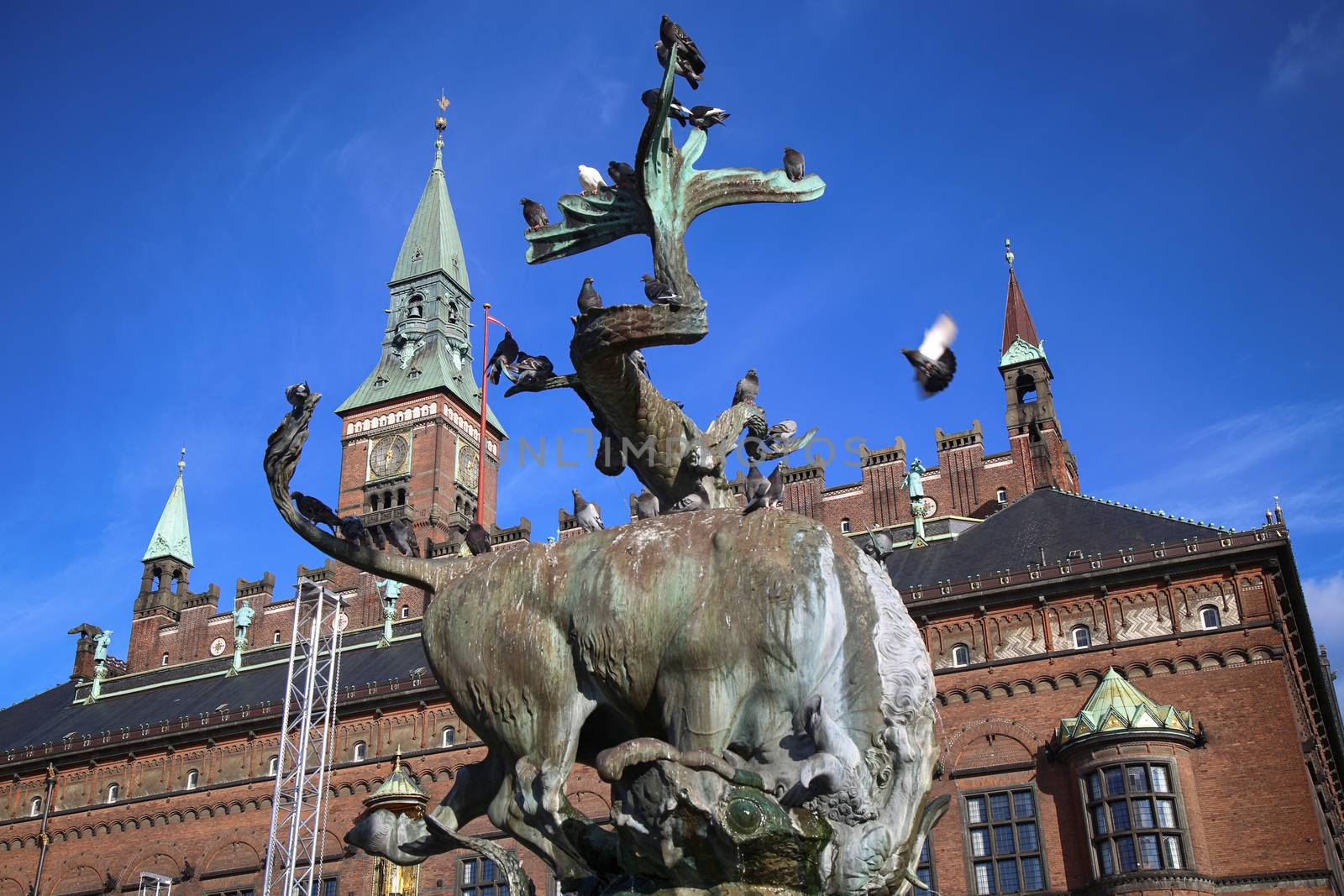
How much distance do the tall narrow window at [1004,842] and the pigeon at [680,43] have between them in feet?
88.1

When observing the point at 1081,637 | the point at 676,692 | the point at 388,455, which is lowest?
the point at 676,692

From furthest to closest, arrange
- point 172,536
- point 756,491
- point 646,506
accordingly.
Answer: point 172,536 < point 646,506 < point 756,491

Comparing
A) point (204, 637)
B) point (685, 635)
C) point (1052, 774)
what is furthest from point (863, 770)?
point (204, 637)

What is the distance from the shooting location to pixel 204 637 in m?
63.3

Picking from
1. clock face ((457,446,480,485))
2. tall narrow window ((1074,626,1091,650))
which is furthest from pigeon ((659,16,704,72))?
clock face ((457,446,480,485))

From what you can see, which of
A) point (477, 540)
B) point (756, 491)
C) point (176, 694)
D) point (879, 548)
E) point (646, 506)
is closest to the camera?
point (756, 491)

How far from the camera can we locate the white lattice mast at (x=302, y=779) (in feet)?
121

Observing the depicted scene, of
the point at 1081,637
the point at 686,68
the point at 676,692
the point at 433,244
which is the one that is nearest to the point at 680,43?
the point at 686,68

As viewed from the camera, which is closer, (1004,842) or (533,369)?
(533,369)

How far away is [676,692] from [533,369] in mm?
2618

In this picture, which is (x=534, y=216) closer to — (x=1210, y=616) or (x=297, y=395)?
(x=297, y=395)

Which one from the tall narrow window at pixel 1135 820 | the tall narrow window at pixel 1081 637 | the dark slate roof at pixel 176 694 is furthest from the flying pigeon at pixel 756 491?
the dark slate roof at pixel 176 694

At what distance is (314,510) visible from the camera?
8055 millimetres

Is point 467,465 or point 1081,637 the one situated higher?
point 467,465
